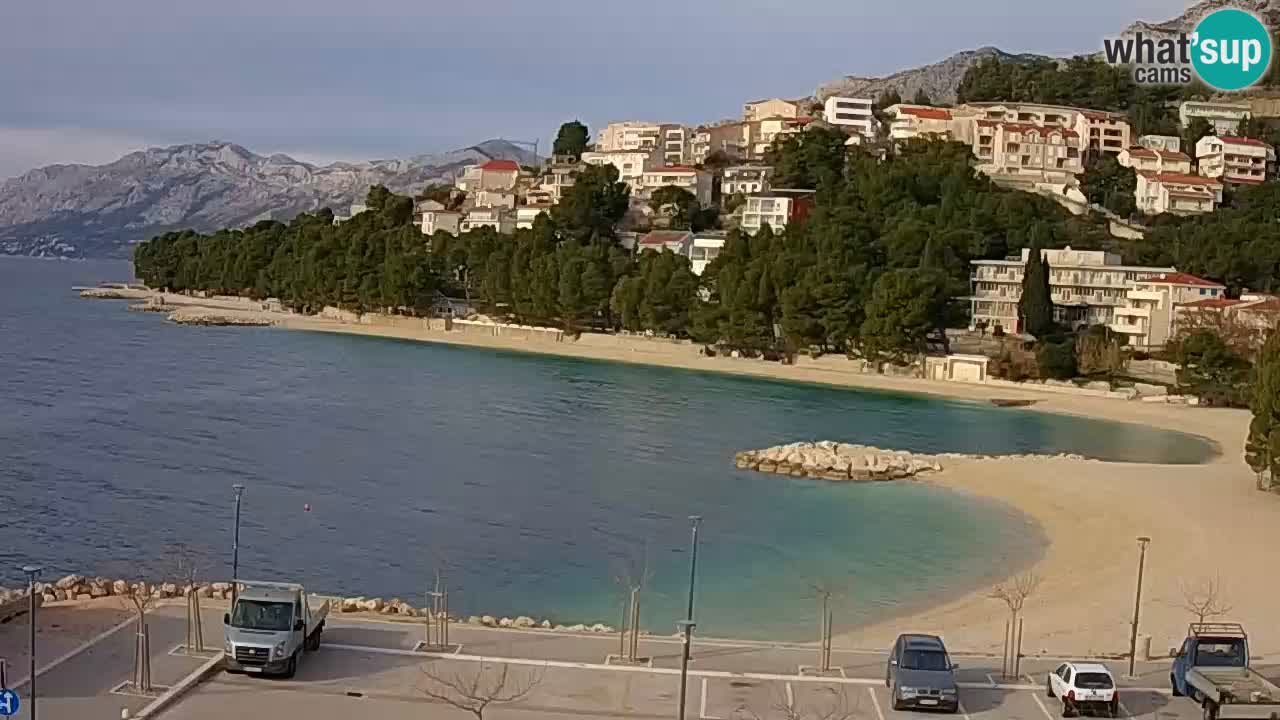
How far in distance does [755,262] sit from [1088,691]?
199 feet

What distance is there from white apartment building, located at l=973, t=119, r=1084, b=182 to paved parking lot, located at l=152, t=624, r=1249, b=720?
87641mm

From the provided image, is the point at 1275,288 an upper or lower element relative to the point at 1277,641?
upper

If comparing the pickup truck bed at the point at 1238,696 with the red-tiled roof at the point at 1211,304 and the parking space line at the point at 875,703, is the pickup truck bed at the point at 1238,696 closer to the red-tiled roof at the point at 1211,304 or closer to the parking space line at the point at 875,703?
the parking space line at the point at 875,703

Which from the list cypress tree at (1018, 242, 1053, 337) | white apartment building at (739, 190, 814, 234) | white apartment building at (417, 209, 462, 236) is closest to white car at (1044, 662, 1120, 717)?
cypress tree at (1018, 242, 1053, 337)

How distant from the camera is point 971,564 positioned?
2609 cm

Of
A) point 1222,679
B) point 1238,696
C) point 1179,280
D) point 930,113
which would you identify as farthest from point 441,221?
point 1238,696

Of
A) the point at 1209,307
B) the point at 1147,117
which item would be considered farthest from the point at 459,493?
the point at 1147,117

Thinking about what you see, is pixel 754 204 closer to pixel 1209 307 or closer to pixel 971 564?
pixel 1209 307

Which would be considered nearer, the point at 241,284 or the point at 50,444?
the point at 50,444

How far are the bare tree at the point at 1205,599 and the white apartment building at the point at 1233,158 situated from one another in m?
85.0

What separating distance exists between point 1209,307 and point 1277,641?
49.6 metres

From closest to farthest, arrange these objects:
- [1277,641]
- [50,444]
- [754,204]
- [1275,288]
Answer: [1277,641] < [50,444] < [1275,288] < [754,204]

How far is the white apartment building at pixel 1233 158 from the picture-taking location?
99938mm

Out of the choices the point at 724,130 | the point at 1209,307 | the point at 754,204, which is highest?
the point at 724,130
